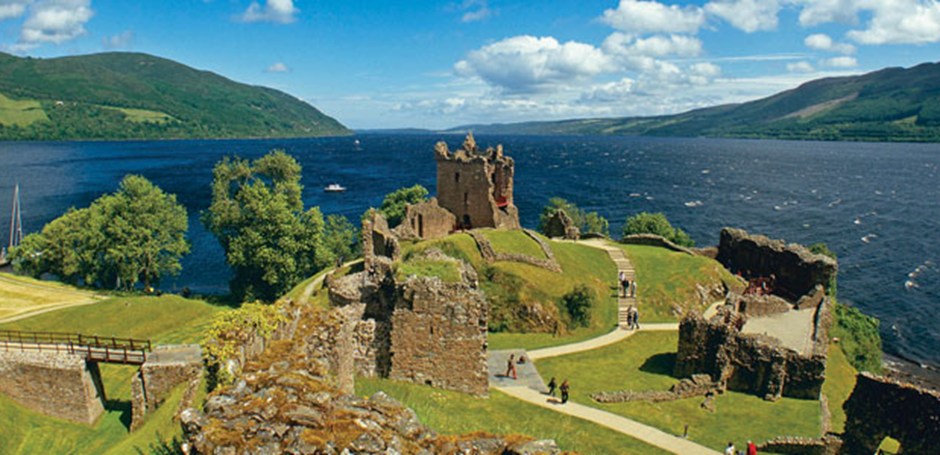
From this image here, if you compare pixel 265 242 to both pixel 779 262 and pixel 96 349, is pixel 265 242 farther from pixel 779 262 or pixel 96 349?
pixel 779 262

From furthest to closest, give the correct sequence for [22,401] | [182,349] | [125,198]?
1. [125,198]
2. [22,401]
3. [182,349]

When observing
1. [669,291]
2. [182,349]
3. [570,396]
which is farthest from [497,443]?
[669,291]

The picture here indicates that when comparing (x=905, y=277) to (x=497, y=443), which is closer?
(x=497, y=443)

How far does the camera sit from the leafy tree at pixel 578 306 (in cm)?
4119

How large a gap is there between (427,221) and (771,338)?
31.8 metres

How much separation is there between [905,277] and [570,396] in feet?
262

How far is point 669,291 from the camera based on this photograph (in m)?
46.3

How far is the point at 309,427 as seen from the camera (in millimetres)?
9438

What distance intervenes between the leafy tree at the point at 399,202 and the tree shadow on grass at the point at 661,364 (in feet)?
150

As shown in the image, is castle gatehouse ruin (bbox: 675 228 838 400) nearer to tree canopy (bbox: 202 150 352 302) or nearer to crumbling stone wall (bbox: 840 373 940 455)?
crumbling stone wall (bbox: 840 373 940 455)

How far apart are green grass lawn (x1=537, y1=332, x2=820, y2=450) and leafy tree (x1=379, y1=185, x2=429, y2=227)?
149ft

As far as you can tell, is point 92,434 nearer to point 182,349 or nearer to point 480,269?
point 182,349

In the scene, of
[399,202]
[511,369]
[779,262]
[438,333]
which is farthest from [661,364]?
[399,202]

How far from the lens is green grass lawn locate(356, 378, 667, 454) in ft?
67.0
